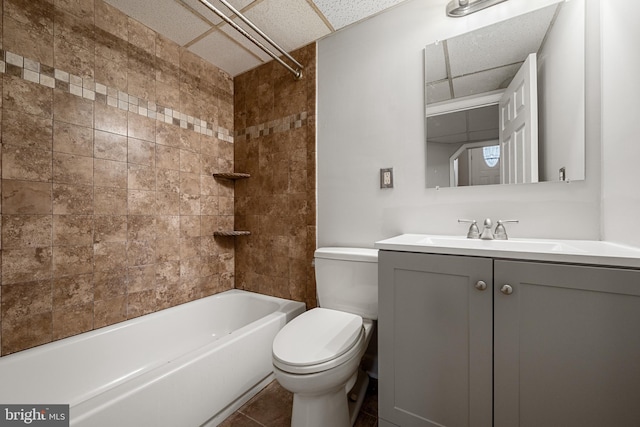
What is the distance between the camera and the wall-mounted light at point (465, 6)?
127cm

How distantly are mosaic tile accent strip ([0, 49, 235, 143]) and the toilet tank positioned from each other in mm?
1386

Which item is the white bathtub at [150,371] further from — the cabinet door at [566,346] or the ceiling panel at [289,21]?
the ceiling panel at [289,21]

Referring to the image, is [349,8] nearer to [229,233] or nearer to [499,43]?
[499,43]

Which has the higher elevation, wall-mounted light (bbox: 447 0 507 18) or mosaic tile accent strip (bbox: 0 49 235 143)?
wall-mounted light (bbox: 447 0 507 18)

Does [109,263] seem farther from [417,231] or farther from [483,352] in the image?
[483,352]

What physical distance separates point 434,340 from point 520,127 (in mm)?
1060

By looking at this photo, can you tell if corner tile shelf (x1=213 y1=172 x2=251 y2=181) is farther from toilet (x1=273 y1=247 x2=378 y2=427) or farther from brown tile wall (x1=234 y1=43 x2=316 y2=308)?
toilet (x1=273 y1=247 x2=378 y2=427)

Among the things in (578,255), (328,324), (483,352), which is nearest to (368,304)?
(328,324)

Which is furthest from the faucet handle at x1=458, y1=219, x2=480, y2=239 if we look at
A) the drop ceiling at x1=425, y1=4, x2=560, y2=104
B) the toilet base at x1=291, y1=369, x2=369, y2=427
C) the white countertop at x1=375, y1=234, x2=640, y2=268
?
the toilet base at x1=291, y1=369, x2=369, y2=427

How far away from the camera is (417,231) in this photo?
146 centimetres

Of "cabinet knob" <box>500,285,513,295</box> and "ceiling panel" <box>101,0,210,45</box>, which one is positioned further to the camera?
"ceiling panel" <box>101,0,210,45</box>

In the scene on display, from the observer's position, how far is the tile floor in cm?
128

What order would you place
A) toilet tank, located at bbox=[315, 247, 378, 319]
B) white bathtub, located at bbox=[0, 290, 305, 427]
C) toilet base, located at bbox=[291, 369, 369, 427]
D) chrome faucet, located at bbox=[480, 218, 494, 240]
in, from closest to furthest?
white bathtub, located at bbox=[0, 290, 305, 427] < toilet base, located at bbox=[291, 369, 369, 427] < chrome faucet, located at bbox=[480, 218, 494, 240] < toilet tank, located at bbox=[315, 247, 378, 319]

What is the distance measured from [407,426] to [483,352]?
1.43 ft
